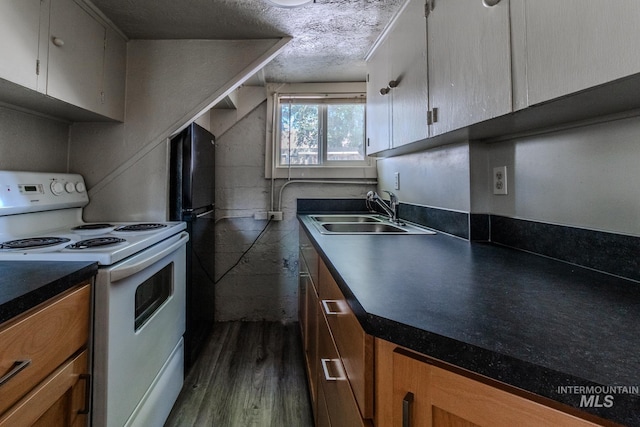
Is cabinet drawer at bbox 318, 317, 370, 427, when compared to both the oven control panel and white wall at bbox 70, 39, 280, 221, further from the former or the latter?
the oven control panel

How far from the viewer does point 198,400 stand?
5.34ft

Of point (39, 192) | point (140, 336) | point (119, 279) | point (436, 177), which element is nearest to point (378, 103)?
point (436, 177)

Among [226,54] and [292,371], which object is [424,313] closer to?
[292,371]

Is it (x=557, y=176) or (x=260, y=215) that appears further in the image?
(x=260, y=215)

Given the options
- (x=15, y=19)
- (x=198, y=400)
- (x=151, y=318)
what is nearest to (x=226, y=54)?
(x=15, y=19)

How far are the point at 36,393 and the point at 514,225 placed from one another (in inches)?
62.5

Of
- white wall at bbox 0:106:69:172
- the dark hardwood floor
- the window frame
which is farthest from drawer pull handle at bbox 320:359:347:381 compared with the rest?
the window frame

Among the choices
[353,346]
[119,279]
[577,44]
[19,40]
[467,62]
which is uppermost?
[19,40]

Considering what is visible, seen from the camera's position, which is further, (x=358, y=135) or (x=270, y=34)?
(x=358, y=135)

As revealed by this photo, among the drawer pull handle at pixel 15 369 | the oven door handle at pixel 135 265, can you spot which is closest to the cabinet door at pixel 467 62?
the oven door handle at pixel 135 265

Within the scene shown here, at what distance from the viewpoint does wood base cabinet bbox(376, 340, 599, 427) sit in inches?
16.7

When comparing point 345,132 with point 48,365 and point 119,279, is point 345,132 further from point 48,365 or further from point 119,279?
point 48,365

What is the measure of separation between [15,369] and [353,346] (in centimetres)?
76

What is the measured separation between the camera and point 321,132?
2.70 metres
